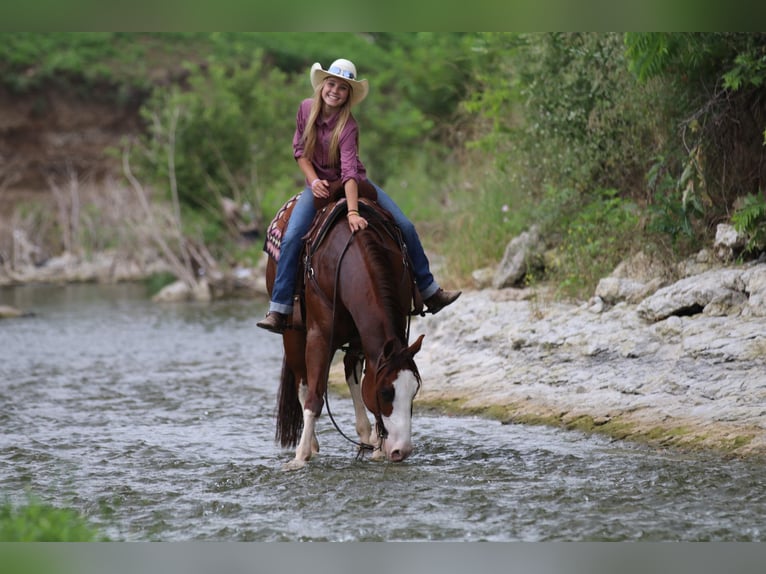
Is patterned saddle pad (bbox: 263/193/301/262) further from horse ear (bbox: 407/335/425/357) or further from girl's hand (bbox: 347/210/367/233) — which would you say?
horse ear (bbox: 407/335/425/357)

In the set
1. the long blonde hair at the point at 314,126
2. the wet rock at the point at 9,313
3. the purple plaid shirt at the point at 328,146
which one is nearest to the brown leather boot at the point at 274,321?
the purple plaid shirt at the point at 328,146

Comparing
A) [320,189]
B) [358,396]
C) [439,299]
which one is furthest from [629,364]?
[320,189]

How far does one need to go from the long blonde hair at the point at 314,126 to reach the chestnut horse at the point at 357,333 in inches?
17.9

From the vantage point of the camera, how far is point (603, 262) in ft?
40.1

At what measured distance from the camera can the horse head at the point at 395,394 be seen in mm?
7211

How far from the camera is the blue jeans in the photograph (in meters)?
8.24

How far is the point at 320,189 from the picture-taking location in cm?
829

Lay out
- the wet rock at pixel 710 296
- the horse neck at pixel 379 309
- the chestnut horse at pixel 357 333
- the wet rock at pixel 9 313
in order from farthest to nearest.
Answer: the wet rock at pixel 9 313
the wet rock at pixel 710 296
the horse neck at pixel 379 309
the chestnut horse at pixel 357 333

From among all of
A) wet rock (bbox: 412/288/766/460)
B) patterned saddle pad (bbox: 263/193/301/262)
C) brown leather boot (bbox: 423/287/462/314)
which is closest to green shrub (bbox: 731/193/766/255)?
wet rock (bbox: 412/288/766/460)

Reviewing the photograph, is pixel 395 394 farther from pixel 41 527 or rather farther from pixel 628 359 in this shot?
pixel 628 359

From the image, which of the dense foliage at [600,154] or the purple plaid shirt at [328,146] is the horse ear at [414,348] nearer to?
the purple plaid shirt at [328,146]
